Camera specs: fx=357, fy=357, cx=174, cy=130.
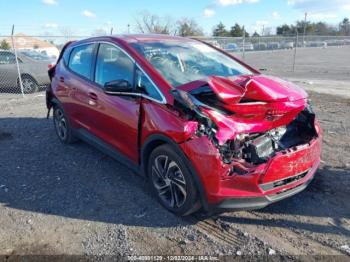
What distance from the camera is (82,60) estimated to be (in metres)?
5.09

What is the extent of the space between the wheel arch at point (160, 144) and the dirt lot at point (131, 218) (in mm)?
382

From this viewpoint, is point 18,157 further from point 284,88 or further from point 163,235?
point 284,88

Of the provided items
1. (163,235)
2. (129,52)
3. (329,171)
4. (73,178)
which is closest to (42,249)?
(163,235)

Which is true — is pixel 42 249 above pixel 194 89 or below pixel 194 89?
below

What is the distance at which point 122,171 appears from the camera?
4.83 m

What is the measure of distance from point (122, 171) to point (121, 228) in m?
1.41

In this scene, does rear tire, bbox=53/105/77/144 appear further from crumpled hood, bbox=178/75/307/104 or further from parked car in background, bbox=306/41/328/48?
parked car in background, bbox=306/41/328/48

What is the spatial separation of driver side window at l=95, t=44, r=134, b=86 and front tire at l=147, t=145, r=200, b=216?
94 cm

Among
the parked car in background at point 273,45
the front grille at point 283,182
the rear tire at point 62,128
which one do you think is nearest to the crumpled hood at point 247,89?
the front grille at point 283,182

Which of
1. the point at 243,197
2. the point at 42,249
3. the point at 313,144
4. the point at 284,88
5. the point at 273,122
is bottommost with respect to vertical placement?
the point at 42,249

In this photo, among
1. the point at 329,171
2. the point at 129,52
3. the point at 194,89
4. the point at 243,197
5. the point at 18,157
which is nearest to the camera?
the point at 243,197

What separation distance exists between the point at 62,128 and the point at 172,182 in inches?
121

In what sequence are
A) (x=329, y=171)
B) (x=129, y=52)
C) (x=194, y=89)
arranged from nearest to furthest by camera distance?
(x=194, y=89)
(x=129, y=52)
(x=329, y=171)

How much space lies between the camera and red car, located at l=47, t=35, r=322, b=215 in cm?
317
